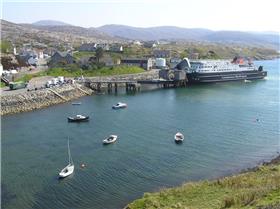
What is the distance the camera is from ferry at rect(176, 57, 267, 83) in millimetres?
57219

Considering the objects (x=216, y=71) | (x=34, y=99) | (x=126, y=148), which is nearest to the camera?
(x=126, y=148)

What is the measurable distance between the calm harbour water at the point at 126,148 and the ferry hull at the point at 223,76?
16582mm

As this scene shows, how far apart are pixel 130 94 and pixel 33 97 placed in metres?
12.8

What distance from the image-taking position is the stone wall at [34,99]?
3509 cm

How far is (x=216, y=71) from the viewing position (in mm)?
59656

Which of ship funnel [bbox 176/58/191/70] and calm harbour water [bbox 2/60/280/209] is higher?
ship funnel [bbox 176/58/191/70]

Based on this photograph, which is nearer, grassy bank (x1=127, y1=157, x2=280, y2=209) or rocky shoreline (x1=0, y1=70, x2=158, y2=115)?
grassy bank (x1=127, y1=157, x2=280, y2=209)

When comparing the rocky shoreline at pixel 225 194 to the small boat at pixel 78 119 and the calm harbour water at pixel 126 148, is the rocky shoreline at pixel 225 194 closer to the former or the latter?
the calm harbour water at pixel 126 148

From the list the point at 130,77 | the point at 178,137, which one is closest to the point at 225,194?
the point at 178,137

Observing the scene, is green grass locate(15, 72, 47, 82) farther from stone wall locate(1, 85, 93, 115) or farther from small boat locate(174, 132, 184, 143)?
small boat locate(174, 132, 184, 143)

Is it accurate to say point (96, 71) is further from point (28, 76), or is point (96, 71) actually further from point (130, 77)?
point (28, 76)

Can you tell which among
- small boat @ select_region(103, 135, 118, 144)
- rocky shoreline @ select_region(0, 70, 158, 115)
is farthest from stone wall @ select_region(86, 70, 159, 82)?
small boat @ select_region(103, 135, 118, 144)

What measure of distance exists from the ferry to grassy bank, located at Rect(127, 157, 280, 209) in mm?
40499

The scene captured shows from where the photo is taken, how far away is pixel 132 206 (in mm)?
14352
